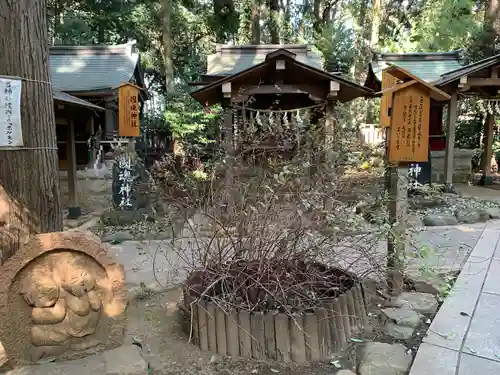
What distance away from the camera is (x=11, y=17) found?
106 inches

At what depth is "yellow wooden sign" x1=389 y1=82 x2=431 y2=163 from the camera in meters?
3.34

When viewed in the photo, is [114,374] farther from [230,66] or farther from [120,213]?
[230,66]

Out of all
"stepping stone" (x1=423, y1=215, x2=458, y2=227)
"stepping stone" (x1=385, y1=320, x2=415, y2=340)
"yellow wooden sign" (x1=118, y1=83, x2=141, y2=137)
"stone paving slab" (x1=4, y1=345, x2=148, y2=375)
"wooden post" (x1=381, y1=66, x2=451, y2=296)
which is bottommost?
"stepping stone" (x1=385, y1=320, x2=415, y2=340)

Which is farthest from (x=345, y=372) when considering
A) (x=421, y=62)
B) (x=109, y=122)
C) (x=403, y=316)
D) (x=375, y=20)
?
(x=375, y=20)

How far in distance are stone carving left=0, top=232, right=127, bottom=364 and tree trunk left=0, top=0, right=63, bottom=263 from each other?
0.37m

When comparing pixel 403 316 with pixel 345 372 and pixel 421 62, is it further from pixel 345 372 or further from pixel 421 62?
pixel 421 62

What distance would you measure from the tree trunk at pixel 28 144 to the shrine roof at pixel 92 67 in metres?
8.02

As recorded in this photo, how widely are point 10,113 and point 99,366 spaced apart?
6.04 ft

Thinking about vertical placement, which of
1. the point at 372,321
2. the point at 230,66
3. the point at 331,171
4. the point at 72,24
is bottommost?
the point at 372,321

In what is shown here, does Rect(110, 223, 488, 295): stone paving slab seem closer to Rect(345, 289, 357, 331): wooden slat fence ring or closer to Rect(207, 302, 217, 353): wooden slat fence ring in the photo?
Rect(345, 289, 357, 331): wooden slat fence ring

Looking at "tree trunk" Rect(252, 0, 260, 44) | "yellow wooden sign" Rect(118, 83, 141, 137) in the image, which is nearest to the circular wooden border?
"yellow wooden sign" Rect(118, 83, 141, 137)

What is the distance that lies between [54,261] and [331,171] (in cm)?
216

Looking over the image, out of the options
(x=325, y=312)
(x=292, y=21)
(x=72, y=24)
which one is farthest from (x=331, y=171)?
(x=292, y=21)

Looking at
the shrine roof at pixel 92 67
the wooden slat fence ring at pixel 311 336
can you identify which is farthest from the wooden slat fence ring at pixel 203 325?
the shrine roof at pixel 92 67
